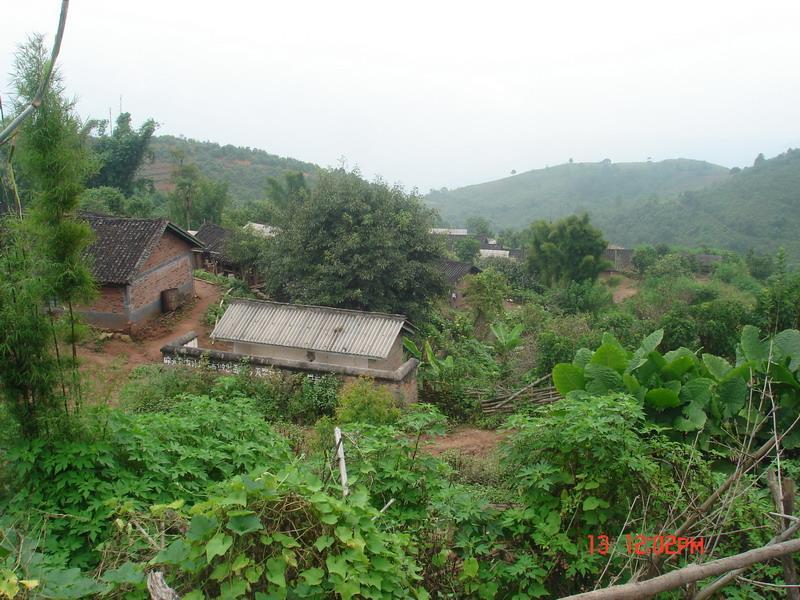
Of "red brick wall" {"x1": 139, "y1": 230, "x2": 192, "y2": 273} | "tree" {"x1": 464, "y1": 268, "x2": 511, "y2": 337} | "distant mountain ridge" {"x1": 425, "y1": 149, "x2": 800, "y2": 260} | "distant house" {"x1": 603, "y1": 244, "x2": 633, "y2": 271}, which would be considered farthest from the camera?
"distant mountain ridge" {"x1": 425, "y1": 149, "x2": 800, "y2": 260}

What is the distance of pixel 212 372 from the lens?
10.8 metres

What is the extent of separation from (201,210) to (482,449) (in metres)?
33.2

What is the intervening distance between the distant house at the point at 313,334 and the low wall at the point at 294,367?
1.50m

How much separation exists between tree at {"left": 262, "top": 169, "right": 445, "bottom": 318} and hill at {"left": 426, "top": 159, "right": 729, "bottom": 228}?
81.3 meters

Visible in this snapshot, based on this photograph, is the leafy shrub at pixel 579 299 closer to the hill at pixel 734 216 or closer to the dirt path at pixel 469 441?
the dirt path at pixel 469 441

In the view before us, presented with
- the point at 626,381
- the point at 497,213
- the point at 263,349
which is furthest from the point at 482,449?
the point at 497,213

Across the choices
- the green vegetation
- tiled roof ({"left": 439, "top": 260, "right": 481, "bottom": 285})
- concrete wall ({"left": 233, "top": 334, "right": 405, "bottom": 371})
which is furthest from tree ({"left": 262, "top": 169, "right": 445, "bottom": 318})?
tiled roof ({"left": 439, "top": 260, "right": 481, "bottom": 285})

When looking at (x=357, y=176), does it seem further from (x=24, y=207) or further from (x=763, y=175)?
(x=763, y=175)

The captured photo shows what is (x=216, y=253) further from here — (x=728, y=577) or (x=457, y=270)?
(x=728, y=577)

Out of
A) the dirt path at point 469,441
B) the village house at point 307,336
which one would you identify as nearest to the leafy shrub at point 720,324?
the dirt path at point 469,441

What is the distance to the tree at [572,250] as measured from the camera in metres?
28.7

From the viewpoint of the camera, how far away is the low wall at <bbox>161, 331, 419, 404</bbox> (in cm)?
1059

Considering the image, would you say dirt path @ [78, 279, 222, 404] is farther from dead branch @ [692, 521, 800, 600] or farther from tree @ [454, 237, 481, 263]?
tree @ [454, 237, 481, 263]

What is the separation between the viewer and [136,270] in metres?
16.6
